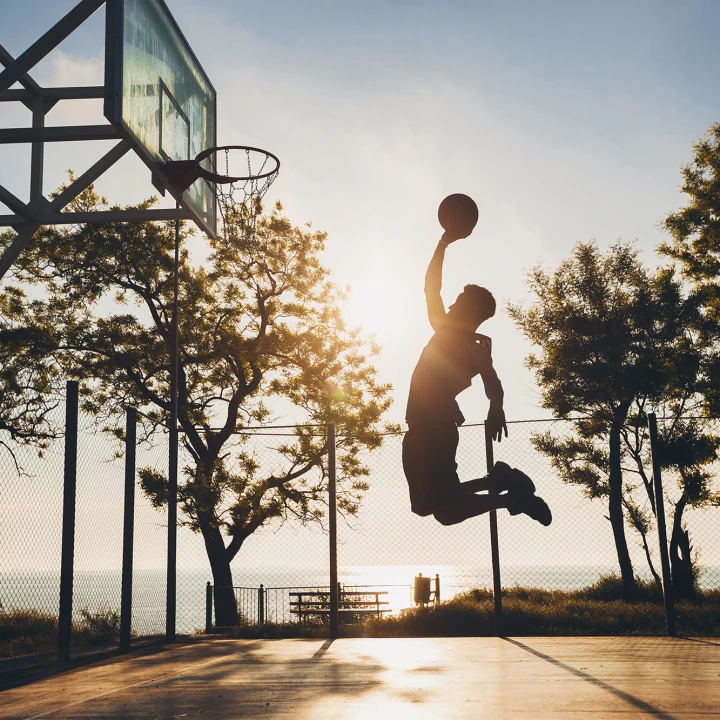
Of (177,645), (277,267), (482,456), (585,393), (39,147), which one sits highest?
(277,267)

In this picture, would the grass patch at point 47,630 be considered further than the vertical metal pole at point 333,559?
No

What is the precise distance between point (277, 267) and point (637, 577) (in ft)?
39.1

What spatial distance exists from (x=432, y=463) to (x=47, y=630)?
9.98 metres

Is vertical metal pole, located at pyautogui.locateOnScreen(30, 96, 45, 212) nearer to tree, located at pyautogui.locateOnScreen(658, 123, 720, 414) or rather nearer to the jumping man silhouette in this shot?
the jumping man silhouette

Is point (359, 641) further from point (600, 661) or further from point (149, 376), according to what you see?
point (149, 376)

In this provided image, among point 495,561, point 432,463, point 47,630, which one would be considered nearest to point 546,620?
point 495,561

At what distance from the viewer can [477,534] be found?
440 inches

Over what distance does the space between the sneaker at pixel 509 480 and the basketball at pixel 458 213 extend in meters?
1.21

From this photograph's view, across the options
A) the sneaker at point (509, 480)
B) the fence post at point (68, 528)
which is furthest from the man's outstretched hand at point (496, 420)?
the fence post at point (68, 528)

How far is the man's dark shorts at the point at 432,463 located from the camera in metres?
3.90

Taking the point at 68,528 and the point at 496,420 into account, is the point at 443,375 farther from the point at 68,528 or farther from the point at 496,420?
the point at 68,528

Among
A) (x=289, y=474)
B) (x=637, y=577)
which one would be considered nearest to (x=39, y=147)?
(x=289, y=474)

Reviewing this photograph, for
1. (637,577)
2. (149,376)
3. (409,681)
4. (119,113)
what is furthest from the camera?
(149,376)

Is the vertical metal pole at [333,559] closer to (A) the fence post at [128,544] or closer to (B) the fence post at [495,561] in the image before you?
(B) the fence post at [495,561]
